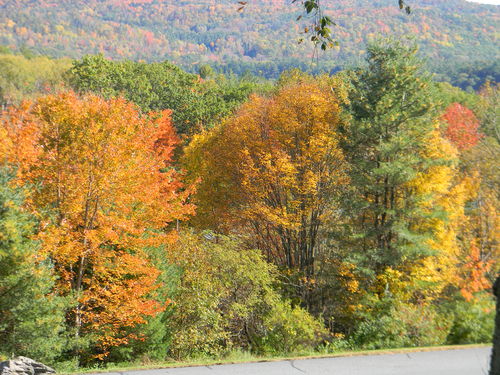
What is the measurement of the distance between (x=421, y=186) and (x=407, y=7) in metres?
19.6

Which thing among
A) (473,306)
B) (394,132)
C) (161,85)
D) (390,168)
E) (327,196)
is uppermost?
(161,85)

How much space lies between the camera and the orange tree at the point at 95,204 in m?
17.3

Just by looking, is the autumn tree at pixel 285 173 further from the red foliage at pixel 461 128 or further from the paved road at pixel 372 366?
the paved road at pixel 372 366

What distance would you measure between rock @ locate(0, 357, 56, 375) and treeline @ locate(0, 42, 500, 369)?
244 inches

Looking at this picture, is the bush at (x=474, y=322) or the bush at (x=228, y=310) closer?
the bush at (x=474, y=322)

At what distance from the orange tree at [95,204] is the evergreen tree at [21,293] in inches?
62.8

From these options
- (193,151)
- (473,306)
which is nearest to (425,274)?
(473,306)

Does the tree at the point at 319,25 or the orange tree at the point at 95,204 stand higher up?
the tree at the point at 319,25

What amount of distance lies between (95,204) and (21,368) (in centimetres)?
985

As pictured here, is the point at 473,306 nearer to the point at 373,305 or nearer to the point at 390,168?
the point at 373,305

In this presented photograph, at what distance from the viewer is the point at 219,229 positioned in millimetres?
30641

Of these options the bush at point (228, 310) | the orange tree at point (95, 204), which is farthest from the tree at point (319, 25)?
the bush at point (228, 310)

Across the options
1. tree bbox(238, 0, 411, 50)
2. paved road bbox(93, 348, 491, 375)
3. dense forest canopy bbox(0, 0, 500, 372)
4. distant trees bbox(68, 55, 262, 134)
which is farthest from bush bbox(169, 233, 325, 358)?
distant trees bbox(68, 55, 262, 134)

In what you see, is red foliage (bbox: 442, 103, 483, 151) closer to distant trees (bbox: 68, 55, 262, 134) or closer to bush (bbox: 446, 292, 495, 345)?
distant trees (bbox: 68, 55, 262, 134)
